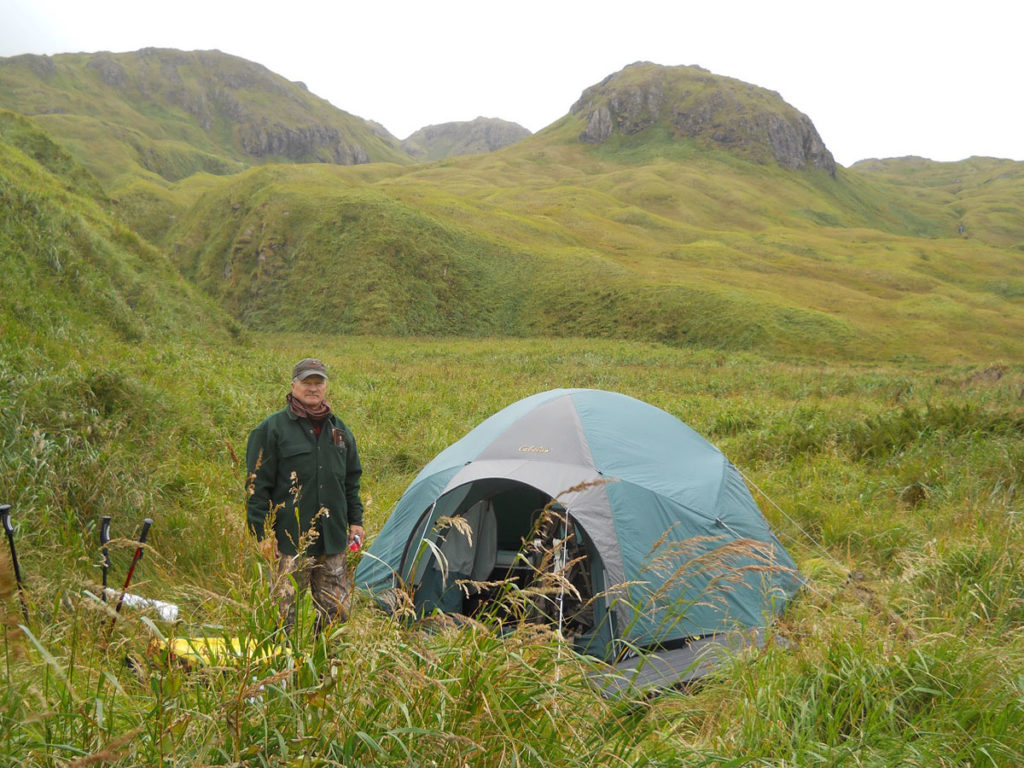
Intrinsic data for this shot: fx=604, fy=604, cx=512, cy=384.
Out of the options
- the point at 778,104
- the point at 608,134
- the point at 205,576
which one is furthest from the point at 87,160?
the point at 778,104

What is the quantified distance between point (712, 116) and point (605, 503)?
153 m

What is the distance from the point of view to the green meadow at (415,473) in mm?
2029

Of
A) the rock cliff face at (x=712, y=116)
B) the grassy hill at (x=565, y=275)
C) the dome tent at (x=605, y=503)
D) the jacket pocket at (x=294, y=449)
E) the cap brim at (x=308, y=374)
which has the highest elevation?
the rock cliff face at (x=712, y=116)

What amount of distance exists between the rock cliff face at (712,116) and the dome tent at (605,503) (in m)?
141

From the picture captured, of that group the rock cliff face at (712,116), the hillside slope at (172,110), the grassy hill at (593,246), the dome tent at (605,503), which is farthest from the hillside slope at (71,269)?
the rock cliff face at (712,116)

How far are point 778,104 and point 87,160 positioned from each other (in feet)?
476

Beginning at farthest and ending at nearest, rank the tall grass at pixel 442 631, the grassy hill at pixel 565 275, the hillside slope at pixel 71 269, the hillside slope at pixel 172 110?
the hillside slope at pixel 172 110, the grassy hill at pixel 565 275, the hillside slope at pixel 71 269, the tall grass at pixel 442 631

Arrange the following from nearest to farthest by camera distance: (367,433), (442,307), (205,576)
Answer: (205,576) → (367,433) → (442,307)

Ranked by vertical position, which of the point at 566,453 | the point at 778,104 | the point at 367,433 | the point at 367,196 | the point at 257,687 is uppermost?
the point at 778,104

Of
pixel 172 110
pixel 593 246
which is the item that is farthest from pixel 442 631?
pixel 172 110

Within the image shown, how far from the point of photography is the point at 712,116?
138 metres

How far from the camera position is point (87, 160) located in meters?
95.2

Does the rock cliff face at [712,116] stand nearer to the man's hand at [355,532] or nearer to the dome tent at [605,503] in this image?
the dome tent at [605,503]

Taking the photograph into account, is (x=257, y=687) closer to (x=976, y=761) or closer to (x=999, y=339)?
(x=976, y=761)
